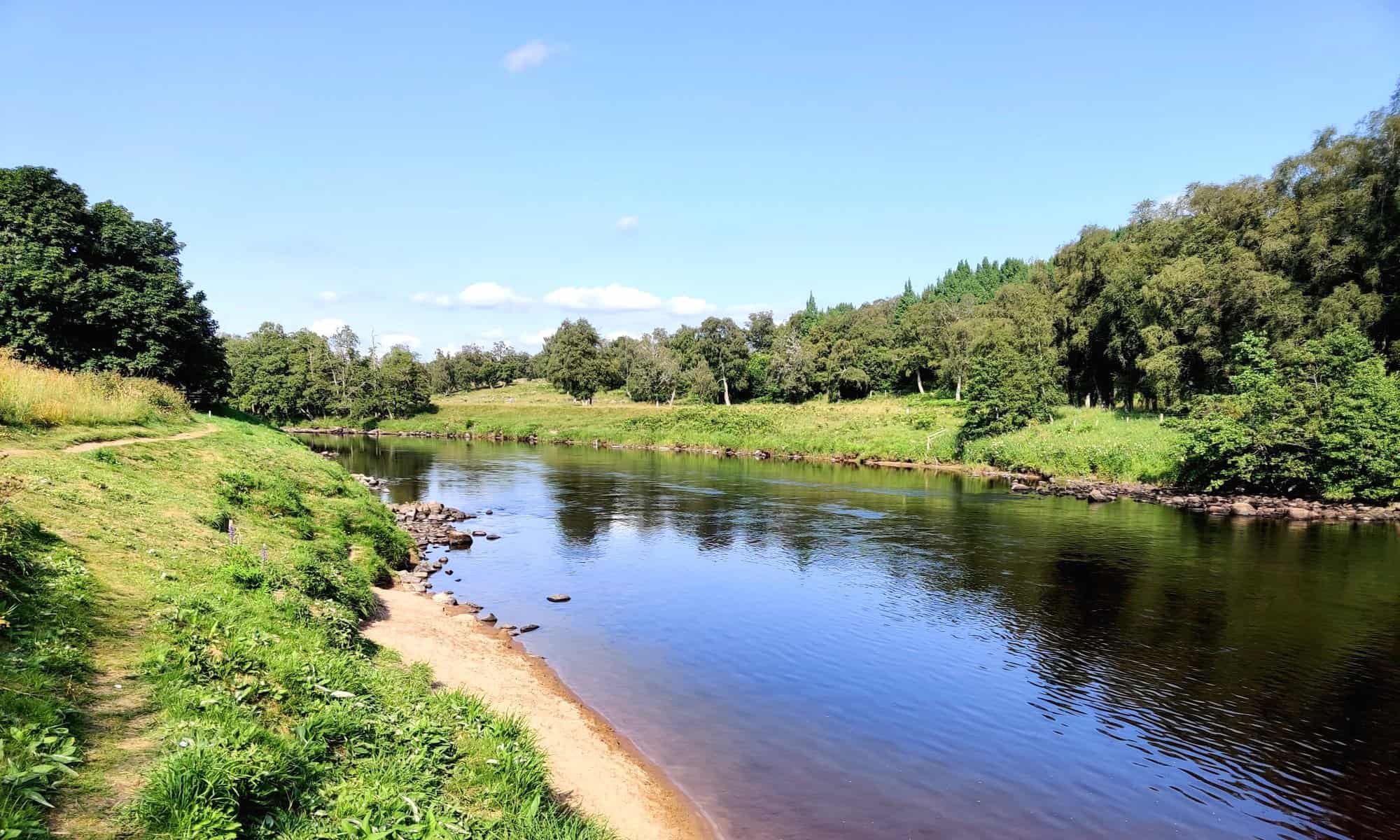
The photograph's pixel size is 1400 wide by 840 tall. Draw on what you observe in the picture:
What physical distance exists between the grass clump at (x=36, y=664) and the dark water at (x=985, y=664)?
30.7ft

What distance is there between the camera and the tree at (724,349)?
12231 cm

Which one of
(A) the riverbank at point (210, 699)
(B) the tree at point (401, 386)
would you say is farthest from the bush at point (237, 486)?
(B) the tree at point (401, 386)

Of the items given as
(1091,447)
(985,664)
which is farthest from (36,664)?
(1091,447)

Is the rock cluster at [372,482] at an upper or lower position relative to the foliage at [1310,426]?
lower

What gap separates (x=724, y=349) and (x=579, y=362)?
85.0ft

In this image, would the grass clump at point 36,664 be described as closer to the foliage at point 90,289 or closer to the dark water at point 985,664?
the dark water at point 985,664

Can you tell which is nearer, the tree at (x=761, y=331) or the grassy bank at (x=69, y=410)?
the grassy bank at (x=69, y=410)

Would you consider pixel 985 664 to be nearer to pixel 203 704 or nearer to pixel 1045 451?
pixel 203 704

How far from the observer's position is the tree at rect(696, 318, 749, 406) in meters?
122

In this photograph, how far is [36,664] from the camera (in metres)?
7.94

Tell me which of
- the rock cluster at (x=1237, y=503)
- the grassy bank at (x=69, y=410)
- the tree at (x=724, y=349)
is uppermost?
the tree at (x=724, y=349)

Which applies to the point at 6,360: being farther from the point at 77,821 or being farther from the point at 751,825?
the point at 751,825

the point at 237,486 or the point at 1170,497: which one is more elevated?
the point at 237,486

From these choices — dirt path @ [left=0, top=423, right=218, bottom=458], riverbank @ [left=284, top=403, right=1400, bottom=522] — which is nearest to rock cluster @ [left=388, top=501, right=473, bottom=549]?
dirt path @ [left=0, top=423, right=218, bottom=458]
